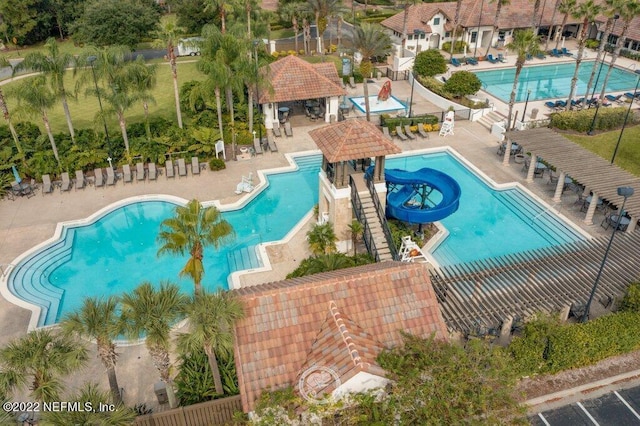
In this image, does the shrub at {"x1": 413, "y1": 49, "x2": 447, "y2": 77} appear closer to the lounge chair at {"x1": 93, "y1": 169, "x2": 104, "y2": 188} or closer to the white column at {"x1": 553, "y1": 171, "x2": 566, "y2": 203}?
the white column at {"x1": 553, "y1": 171, "x2": 566, "y2": 203}

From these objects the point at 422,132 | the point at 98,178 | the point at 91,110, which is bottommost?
the point at 98,178

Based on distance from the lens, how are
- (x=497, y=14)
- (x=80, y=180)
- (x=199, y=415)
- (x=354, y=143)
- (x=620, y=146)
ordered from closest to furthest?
(x=199, y=415) < (x=354, y=143) < (x=80, y=180) < (x=620, y=146) < (x=497, y=14)

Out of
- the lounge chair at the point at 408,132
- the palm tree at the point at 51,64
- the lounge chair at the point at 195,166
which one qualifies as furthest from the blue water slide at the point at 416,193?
the palm tree at the point at 51,64

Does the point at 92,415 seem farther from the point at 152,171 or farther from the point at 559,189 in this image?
the point at 559,189

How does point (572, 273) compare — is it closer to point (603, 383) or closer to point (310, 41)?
point (603, 383)

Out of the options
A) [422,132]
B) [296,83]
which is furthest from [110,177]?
A: [422,132]

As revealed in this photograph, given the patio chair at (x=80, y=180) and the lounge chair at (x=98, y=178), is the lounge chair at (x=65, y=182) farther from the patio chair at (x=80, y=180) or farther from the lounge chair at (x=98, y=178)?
the lounge chair at (x=98, y=178)

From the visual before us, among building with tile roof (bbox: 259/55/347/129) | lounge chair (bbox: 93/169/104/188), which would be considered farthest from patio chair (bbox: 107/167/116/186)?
building with tile roof (bbox: 259/55/347/129)
